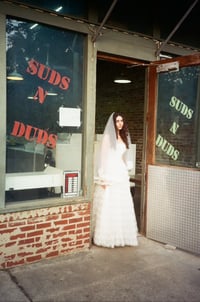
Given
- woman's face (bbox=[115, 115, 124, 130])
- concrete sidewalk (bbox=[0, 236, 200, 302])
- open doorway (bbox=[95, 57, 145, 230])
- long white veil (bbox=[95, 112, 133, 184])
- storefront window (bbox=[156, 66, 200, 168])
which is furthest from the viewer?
open doorway (bbox=[95, 57, 145, 230])

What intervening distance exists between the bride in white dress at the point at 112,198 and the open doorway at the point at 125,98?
2965 millimetres

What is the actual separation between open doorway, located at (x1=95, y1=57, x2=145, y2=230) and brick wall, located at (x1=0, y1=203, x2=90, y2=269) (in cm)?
339

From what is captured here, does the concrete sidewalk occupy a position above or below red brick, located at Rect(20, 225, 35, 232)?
below

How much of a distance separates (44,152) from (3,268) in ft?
4.42

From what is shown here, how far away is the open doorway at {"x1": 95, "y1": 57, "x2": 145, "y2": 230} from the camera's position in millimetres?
8023

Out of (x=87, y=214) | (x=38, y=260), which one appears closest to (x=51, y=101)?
(x=87, y=214)

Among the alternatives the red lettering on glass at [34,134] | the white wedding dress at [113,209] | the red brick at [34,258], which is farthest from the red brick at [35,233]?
the red lettering on glass at [34,134]

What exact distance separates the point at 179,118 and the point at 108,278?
2.25 m

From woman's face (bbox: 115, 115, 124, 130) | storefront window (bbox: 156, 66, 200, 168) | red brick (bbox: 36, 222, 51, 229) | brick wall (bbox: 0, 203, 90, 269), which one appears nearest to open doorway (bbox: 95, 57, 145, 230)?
storefront window (bbox: 156, 66, 200, 168)

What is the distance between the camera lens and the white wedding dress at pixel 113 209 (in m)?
4.33

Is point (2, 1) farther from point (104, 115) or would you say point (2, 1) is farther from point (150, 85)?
point (104, 115)

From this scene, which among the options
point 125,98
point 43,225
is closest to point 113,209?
point 43,225

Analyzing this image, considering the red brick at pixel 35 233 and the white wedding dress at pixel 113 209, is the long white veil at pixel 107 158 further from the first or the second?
the red brick at pixel 35 233

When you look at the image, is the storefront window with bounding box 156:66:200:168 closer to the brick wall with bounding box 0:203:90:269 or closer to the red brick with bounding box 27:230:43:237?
the brick wall with bounding box 0:203:90:269
